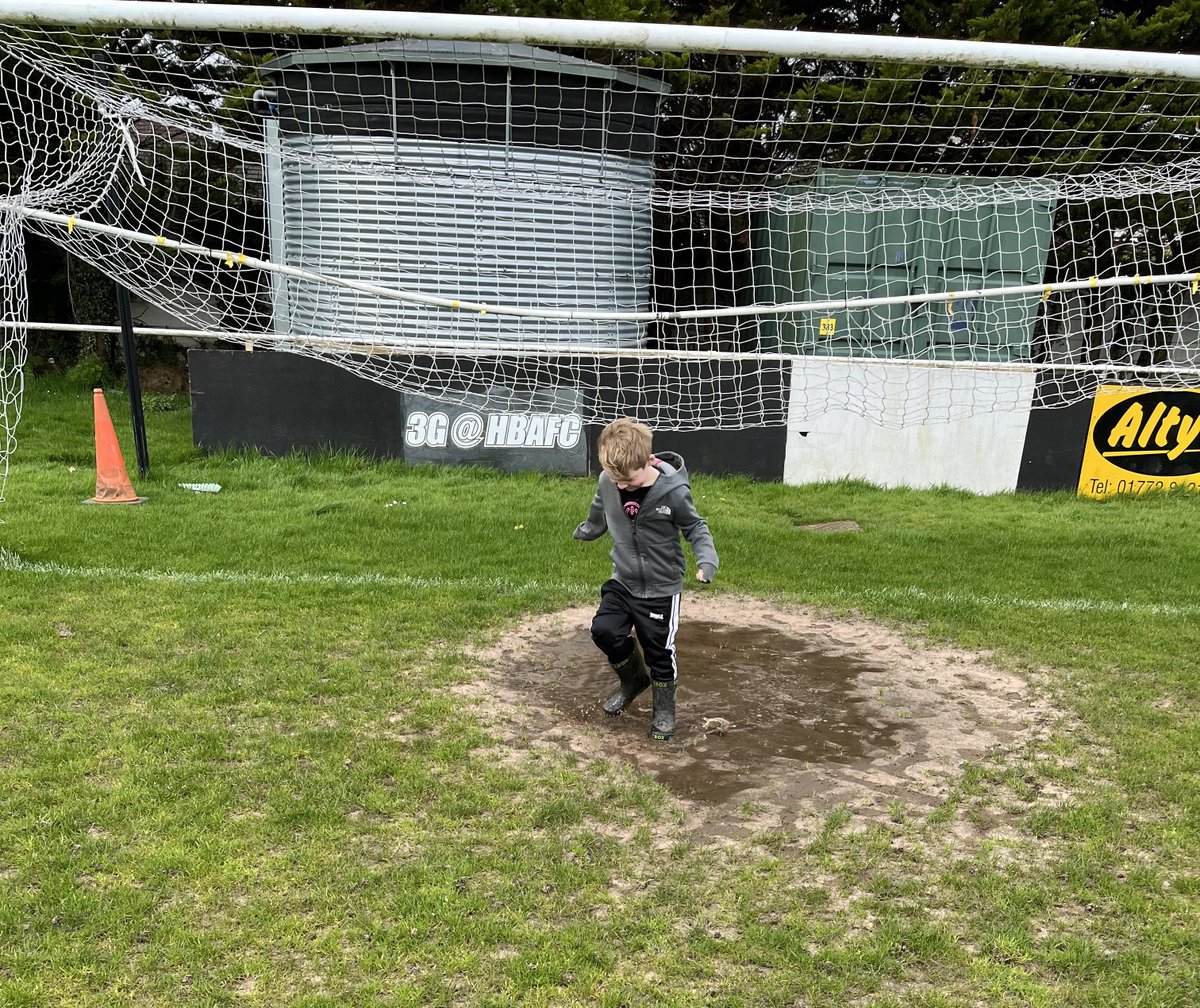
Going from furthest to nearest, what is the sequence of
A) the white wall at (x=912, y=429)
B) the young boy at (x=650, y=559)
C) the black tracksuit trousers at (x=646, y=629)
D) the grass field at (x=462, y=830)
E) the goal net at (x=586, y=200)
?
1. the white wall at (x=912, y=429)
2. the goal net at (x=586, y=200)
3. the black tracksuit trousers at (x=646, y=629)
4. the young boy at (x=650, y=559)
5. the grass field at (x=462, y=830)

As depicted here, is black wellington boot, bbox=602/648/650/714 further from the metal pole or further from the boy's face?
the metal pole

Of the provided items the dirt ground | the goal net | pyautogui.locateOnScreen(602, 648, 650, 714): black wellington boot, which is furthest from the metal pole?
pyautogui.locateOnScreen(602, 648, 650, 714): black wellington boot

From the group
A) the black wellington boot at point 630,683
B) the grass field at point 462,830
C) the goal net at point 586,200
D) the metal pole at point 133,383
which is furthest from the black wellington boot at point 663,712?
the metal pole at point 133,383

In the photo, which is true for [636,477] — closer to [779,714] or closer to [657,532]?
[657,532]

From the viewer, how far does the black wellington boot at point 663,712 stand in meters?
4.23

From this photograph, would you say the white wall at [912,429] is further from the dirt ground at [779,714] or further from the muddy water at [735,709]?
the muddy water at [735,709]

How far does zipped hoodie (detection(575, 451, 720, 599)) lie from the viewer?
4.10 meters

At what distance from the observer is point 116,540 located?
7113mm

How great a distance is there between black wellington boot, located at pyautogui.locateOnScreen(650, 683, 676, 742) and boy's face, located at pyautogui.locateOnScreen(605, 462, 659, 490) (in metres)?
0.93

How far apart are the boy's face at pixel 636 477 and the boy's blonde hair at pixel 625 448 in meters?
0.02

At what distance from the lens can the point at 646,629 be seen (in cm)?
423

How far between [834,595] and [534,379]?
4307 mm

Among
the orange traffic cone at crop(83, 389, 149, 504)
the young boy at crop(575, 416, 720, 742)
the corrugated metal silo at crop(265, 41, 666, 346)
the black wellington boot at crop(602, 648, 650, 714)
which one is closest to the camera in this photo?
the young boy at crop(575, 416, 720, 742)

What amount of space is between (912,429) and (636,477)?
734 cm
